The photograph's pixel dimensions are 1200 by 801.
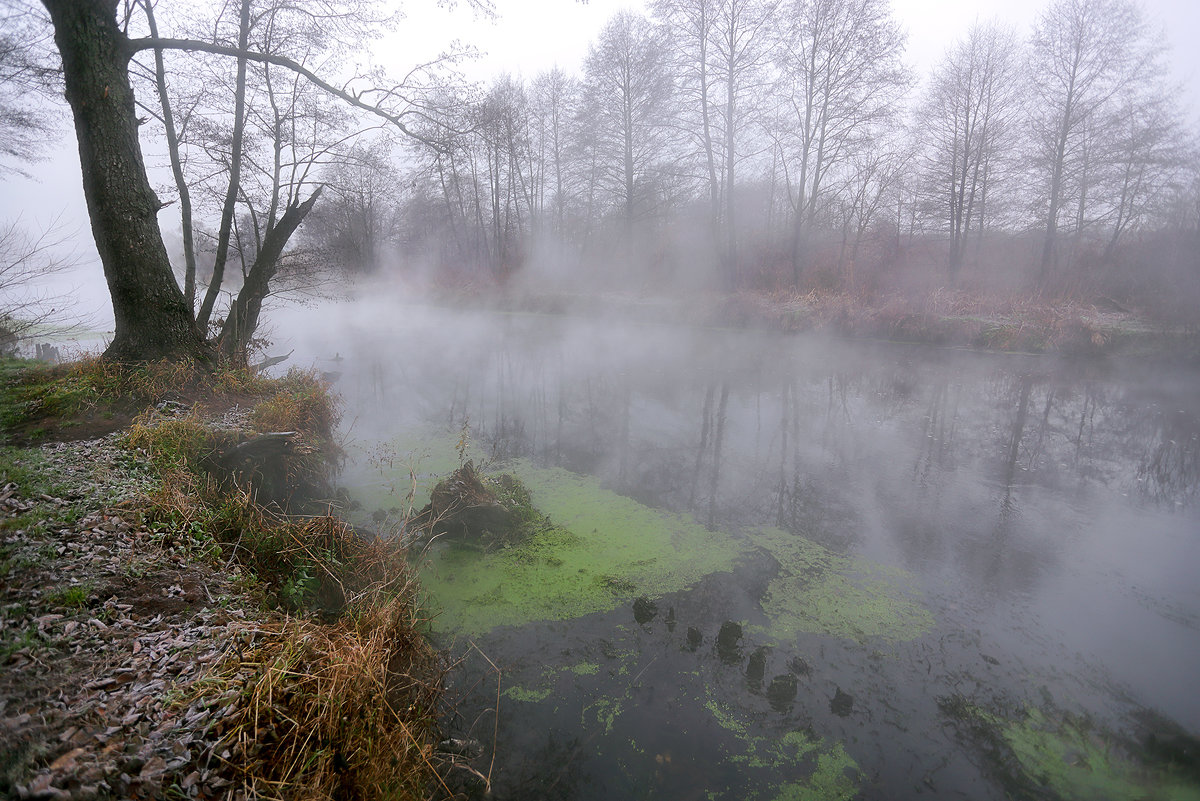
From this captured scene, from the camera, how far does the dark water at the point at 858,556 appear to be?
3.13 metres

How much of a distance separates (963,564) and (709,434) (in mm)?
3938

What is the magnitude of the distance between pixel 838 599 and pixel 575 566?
2121mm

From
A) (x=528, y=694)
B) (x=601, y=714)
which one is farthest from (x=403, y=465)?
(x=601, y=714)

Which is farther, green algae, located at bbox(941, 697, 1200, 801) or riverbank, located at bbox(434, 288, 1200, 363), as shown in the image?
riverbank, located at bbox(434, 288, 1200, 363)

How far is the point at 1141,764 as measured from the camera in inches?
119

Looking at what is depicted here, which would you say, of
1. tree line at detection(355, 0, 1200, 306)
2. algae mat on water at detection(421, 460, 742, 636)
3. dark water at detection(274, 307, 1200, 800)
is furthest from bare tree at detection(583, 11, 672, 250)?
algae mat on water at detection(421, 460, 742, 636)

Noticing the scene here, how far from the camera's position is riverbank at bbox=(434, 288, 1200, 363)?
1358 cm

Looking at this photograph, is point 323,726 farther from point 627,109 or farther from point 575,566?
point 627,109

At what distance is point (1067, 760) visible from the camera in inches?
119

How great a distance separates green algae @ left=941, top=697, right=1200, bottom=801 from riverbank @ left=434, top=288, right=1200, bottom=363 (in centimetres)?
1405

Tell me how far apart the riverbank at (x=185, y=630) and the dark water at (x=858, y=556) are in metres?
0.81

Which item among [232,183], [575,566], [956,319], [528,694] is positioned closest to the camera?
[528,694]

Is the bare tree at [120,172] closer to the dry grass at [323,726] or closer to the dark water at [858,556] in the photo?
the dark water at [858,556]

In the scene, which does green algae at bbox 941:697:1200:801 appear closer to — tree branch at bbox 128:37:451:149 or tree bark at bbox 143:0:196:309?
tree branch at bbox 128:37:451:149
